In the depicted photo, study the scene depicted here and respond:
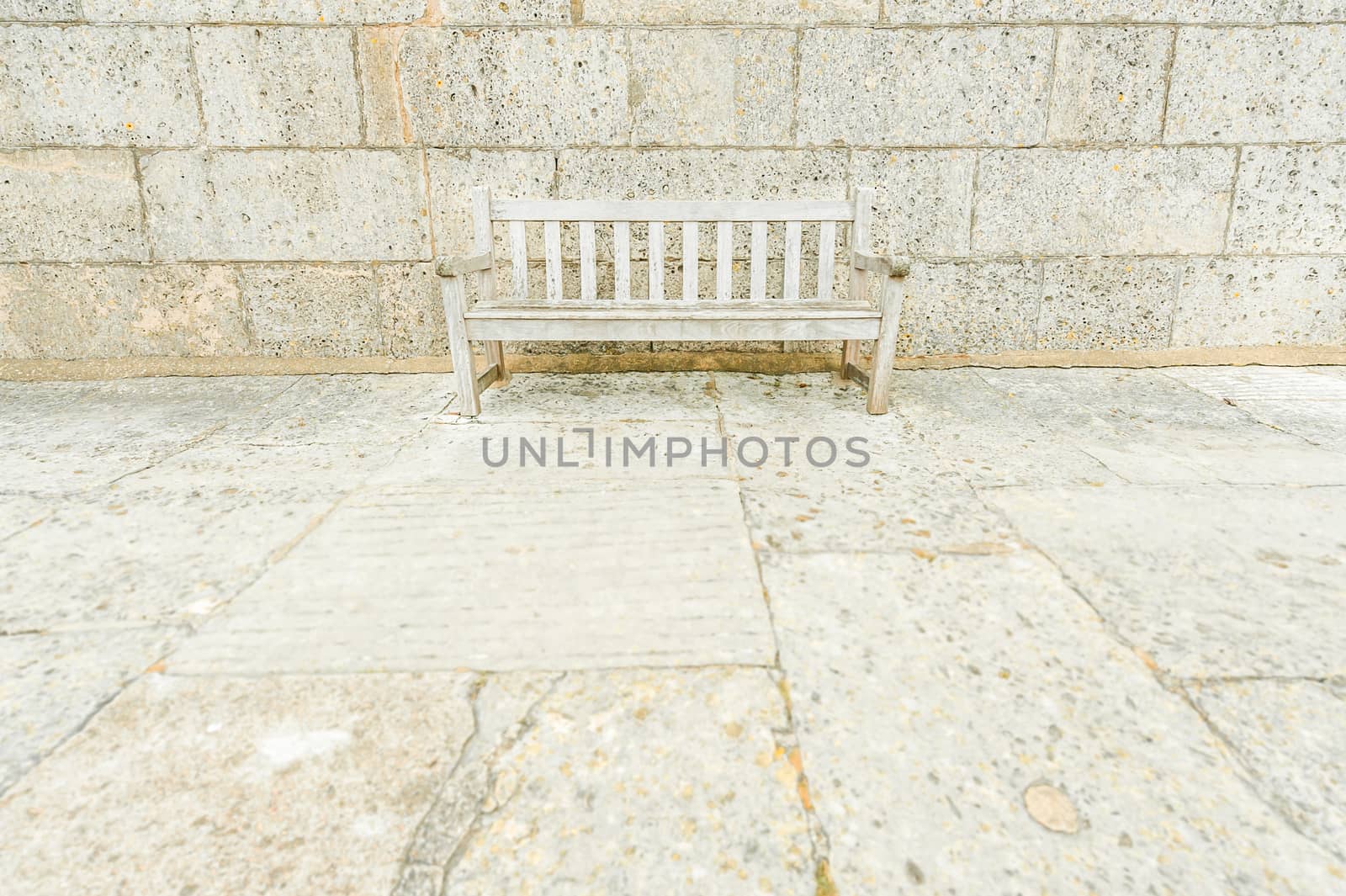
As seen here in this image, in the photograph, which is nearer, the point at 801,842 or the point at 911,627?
the point at 801,842

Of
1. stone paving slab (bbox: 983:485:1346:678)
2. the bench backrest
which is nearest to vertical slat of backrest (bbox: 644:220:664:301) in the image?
the bench backrest

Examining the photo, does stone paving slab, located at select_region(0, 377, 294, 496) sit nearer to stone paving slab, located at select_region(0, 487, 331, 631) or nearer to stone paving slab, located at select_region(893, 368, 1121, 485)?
stone paving slab, located at select_region(0, 487, 331, 631)

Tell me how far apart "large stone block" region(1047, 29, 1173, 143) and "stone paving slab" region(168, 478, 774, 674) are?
110 inches

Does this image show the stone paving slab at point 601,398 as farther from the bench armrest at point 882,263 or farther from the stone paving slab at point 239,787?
the stone paving slab at point 239,787

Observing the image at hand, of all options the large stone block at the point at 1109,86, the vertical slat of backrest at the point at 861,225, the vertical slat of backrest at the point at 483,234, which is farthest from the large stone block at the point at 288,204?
the large stone block at the point at 1109,86

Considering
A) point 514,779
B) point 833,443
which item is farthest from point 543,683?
point 833,443

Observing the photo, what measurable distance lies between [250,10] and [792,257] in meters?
2.84

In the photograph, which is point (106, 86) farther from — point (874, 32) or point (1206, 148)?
point (1206, 148)

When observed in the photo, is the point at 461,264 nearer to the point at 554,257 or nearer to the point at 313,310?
the point at 554,257

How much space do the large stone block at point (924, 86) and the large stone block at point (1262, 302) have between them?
4.07 ft

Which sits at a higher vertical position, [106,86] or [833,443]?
[106,86]

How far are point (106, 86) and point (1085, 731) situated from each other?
4.74 metres

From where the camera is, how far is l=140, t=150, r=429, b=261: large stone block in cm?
372

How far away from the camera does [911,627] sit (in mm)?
1723
